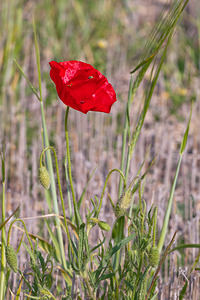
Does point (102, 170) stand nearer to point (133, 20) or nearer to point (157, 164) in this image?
point (157, 164)

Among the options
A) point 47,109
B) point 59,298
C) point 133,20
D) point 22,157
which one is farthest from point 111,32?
point 59,298

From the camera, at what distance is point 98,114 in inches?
74.9

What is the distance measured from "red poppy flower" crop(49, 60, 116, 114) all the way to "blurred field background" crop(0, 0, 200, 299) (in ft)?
1.16

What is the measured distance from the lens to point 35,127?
2.06 metres

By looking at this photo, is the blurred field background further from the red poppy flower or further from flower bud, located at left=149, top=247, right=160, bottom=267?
the red poppy flower

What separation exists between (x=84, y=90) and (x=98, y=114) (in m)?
1.19

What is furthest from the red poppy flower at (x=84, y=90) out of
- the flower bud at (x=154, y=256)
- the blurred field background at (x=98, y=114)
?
the blurred field background at (x=98, y=114)

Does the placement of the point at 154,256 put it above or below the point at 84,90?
below

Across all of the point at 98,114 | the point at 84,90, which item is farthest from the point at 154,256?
the point at 98,114

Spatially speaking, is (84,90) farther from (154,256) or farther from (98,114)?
(98,114)

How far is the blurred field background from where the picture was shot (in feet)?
4.62

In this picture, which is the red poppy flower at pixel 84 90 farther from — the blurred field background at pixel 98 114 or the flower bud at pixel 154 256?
the blurred field background at pixel 98 114

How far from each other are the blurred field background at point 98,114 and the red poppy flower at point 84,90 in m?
0.35

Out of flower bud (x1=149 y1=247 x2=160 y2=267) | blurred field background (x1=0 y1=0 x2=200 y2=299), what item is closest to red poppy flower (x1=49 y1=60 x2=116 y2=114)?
flower bud (x1=149 y1=247 x2=160 y2=267)
